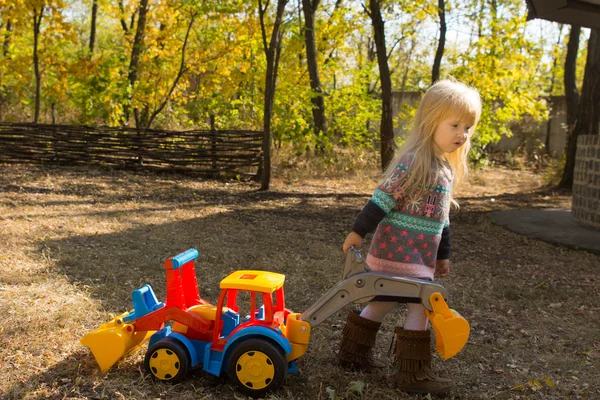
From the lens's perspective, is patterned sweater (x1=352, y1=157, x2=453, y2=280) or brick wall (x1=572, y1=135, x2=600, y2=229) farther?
brick wall (x1=572, y1=135, x2=600, y2=229)

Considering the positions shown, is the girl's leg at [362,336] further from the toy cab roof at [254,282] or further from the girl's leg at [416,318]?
the toy cab roof at [254,282]

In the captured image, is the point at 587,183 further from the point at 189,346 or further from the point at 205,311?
the point at 189,346

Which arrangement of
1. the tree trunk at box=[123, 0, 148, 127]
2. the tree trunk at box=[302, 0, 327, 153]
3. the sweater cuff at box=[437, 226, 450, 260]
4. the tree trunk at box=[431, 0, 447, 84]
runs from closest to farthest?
the sweater cuff at box=[437, 226, 450, 260] → the tree trunk at box=[123, 0, 148, 127] → the tree trunk at box=[302, 0, 327, 153] → the tree trunk at box=[431, 0, 447, 84]

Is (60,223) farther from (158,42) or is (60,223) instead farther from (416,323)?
(158,42)

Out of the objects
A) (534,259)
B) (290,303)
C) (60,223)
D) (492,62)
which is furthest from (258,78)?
(290,303)

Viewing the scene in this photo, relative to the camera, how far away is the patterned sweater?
8.98 feet

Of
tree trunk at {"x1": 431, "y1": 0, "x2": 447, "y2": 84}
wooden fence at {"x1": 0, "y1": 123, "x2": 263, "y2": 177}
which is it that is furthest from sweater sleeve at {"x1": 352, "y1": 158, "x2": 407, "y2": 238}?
tree trunk at {"x1": 431, "y1": 0, "x2": 447, "y2": 84}

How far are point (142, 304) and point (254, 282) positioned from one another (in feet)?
1.94

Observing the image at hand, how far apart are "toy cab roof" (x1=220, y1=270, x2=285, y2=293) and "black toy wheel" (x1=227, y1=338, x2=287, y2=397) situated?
23 cm

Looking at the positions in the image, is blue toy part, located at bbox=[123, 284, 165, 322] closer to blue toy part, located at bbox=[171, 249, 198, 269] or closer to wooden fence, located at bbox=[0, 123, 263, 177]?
blue toy part, located at bbox=[171, 249, 198, 269]

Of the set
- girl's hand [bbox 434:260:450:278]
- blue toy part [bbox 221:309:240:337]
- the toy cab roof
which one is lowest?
blue toy part [bbox 221:309:240:337]

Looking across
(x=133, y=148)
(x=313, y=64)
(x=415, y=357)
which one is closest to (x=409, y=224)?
(x=415, y=357)

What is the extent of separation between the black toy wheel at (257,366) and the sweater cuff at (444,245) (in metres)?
0.94

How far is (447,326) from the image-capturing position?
264 cm
